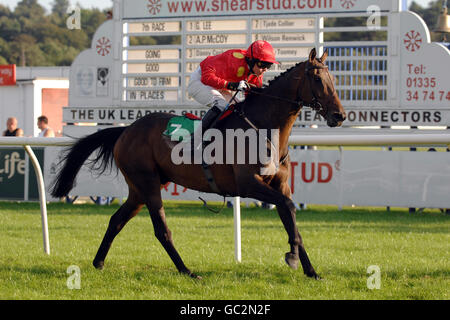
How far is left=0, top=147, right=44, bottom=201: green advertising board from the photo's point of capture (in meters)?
11.3

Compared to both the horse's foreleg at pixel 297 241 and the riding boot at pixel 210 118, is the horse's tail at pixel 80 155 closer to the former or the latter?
the riding boot at pixel 210 118

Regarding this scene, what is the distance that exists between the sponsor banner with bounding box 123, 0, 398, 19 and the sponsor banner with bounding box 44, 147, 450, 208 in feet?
6.91

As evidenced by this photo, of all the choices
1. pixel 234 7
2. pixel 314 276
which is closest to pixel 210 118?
pixel 314 276

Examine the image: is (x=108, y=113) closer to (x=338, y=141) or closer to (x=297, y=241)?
(x=338, y=141)

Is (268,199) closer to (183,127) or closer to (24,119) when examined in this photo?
(183,127)

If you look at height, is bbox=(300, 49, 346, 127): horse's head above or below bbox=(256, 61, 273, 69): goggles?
below

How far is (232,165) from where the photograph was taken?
5074 millimetres

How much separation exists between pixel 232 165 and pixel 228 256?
133cm

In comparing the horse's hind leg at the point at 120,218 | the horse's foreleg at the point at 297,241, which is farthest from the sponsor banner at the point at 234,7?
the horse's foreleg at the point at 297,241
